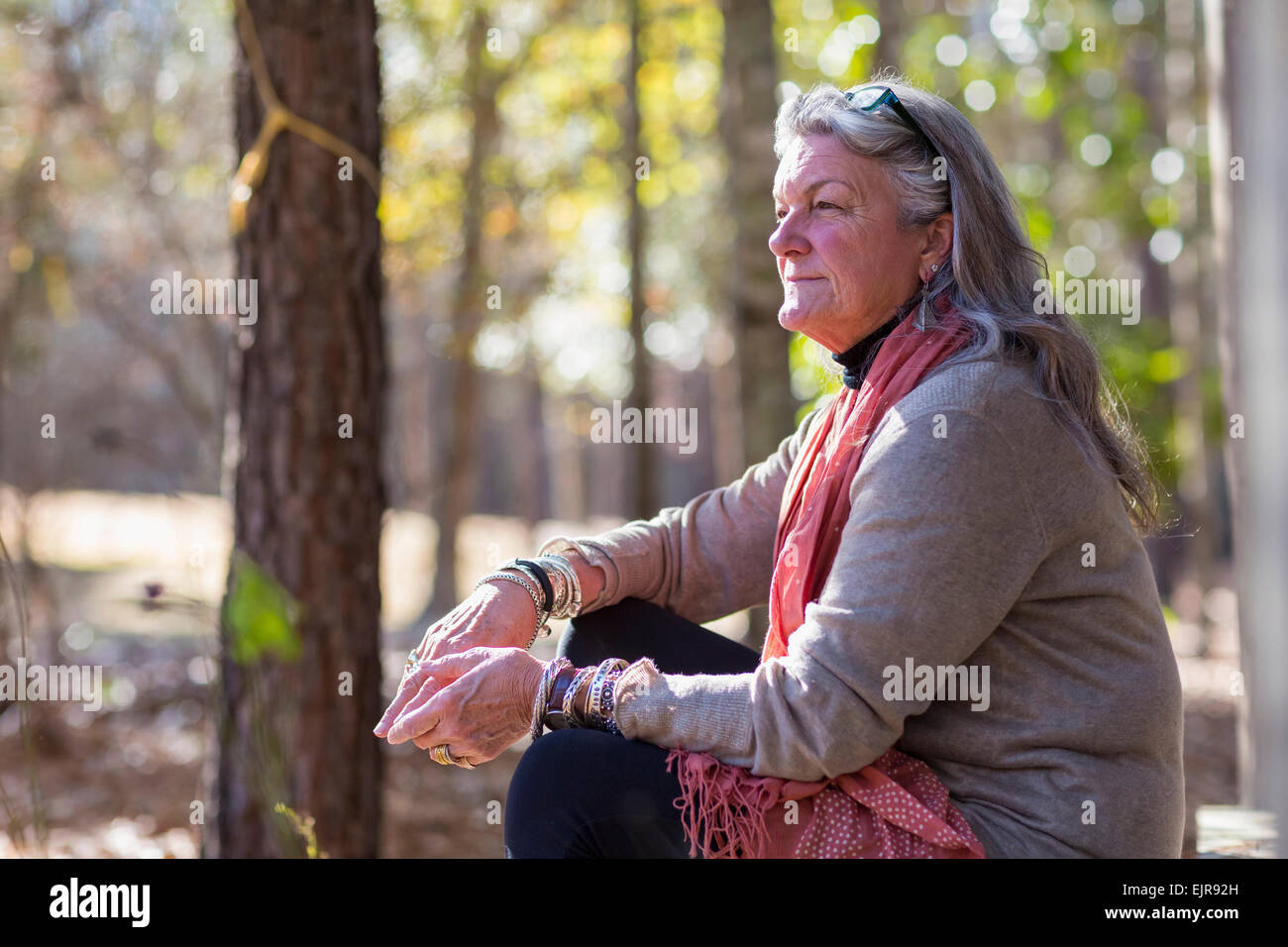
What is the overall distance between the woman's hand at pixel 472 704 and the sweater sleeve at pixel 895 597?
37 centimetres

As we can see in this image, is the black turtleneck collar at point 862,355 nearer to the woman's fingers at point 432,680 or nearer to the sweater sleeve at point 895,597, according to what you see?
the sweater sleeve at point 895,597

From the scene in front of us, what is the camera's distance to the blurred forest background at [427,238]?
13.1ft

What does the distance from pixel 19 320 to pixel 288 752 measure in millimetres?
5844

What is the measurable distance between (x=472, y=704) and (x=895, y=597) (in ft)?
2.40

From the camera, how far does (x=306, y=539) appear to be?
3656 mm

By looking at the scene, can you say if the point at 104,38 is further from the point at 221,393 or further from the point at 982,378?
the point at 982,378

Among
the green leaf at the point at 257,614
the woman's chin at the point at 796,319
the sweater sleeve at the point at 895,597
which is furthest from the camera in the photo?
the green leaf at the point at 257,614

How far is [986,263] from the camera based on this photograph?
2.02m

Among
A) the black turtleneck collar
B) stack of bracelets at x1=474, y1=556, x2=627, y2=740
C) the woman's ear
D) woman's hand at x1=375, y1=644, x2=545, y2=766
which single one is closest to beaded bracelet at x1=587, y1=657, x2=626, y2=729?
stack of bracelets at x1=474, y1=556, x2=627, y2=740

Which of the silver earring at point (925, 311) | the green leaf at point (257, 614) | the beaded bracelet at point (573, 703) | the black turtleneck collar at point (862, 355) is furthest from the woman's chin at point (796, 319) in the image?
the green leaf at point (257, 614)

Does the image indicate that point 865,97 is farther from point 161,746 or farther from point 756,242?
point 161,746
